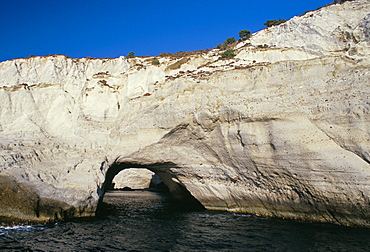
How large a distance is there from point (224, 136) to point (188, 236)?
19.1 ft

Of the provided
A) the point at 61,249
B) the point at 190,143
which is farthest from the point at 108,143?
the point at 61,249

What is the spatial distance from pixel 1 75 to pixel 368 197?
1294 inches

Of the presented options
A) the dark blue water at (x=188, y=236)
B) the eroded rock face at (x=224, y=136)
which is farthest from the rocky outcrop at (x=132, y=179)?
the dark blue water at (x=188, y=236)

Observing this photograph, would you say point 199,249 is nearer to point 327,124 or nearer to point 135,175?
point 327,124

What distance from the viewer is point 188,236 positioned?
995 centimetres

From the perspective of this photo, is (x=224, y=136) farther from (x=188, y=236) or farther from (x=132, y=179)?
(x=132, y=179)

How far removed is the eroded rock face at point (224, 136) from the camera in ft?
35.6

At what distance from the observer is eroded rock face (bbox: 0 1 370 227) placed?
35.6 feet

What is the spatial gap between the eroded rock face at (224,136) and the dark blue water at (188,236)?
1275 millimetres

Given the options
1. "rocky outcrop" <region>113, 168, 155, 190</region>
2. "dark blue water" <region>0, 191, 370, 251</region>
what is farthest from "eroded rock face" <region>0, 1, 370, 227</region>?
"rocky outcrop" <region>113, 168, 155, 190</region>

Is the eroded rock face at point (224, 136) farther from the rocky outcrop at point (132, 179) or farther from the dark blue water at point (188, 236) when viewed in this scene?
the rocky outcrop at point (132, 179)

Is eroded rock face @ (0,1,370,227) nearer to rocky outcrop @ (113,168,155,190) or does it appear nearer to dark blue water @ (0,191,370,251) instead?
dark blue water @ (0,191,370,251)

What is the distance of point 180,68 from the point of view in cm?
2389

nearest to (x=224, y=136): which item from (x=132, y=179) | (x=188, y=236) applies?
(x=188, y=236)
